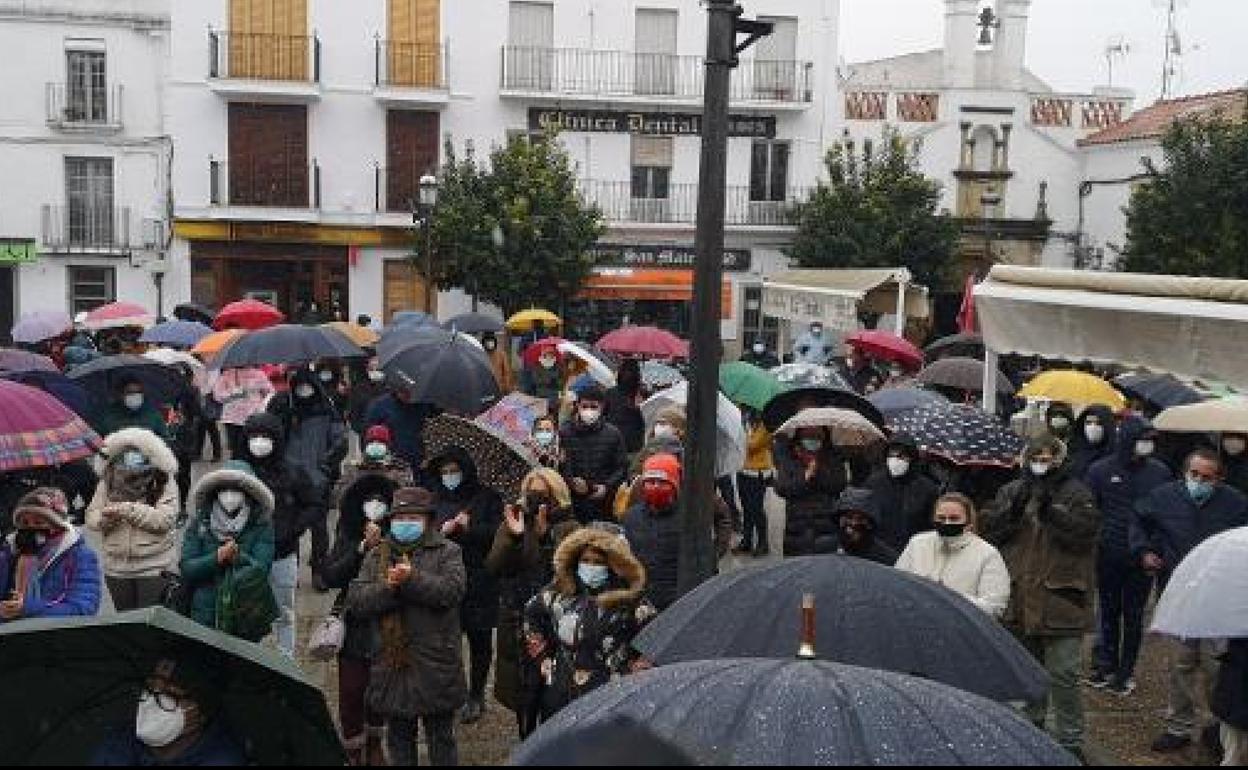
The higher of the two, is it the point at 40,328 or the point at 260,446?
the point at 260,446

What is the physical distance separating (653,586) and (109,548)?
3.00 metres

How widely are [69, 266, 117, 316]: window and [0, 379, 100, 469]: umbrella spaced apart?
23.9m

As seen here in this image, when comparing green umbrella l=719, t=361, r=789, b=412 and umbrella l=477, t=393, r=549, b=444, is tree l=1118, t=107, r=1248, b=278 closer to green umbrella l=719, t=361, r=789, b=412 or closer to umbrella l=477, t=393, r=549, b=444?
green umbrella l=719, t=361, r=789, b=412

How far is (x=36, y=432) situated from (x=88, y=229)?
965 inches

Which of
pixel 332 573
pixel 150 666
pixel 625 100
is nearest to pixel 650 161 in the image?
pixel 625 100

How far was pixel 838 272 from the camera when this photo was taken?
2200cm

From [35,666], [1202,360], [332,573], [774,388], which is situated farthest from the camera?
[774,388]

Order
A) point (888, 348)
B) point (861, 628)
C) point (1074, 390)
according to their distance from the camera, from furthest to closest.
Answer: point (888, 348) < point (1074, 390) < point (861, 628)

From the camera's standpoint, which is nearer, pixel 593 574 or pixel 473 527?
pixel 593 574

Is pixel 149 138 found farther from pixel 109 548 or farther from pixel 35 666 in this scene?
pixel 35 666

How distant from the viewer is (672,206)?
31016 millimetres

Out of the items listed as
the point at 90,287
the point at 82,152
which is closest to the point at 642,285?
the point at 90,287

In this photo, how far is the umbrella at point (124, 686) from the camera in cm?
413

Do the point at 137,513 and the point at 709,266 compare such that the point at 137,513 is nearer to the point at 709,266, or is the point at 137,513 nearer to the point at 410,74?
the point at 709,266
